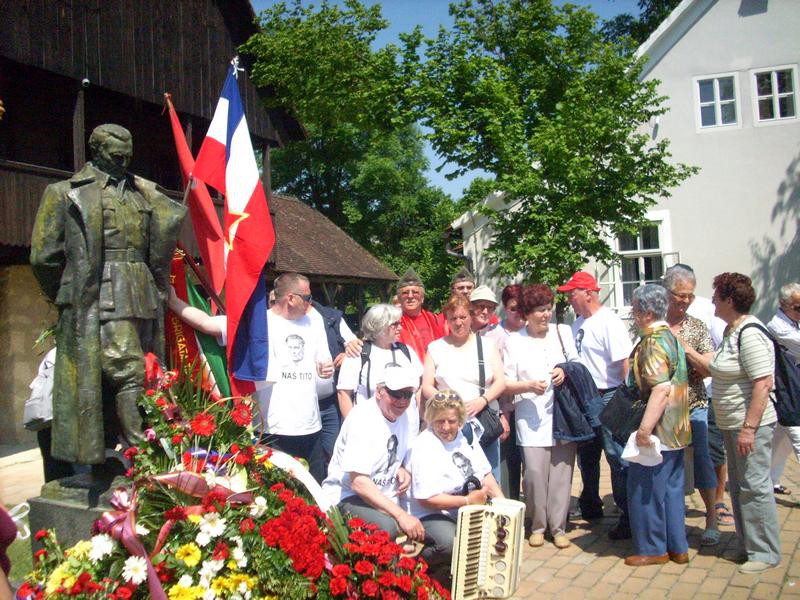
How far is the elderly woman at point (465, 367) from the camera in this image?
5391 millimetres

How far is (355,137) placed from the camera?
32531mm

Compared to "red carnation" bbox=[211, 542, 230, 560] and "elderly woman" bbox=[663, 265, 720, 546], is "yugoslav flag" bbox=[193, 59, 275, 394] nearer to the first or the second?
"red carnation" bbox=[211, 542, 230, 560]

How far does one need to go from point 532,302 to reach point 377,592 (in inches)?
114

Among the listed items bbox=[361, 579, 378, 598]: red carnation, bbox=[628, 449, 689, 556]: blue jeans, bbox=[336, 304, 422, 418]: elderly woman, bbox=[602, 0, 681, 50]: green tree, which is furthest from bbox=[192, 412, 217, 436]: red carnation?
bbox=[602, 0, 681, 50]: green tree

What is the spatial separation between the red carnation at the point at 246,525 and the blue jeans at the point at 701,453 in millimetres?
3436

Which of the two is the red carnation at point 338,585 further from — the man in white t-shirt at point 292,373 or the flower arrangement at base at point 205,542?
the man in white t-shirt at point 292,373

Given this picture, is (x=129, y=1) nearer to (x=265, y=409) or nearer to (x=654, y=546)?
(x=265, y=409)

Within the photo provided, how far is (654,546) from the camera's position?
495 cm

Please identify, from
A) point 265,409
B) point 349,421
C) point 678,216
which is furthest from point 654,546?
point 678,216

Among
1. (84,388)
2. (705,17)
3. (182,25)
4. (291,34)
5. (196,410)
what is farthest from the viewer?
(291,34)

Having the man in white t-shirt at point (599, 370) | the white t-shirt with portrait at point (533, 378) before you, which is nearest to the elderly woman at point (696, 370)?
the man in white t-shirt at point (599, 370)

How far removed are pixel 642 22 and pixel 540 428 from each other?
23.0 meters

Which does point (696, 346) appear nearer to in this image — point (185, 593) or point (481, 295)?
point (481, 295)

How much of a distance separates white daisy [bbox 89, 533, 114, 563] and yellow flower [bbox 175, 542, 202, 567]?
11.1 inches
